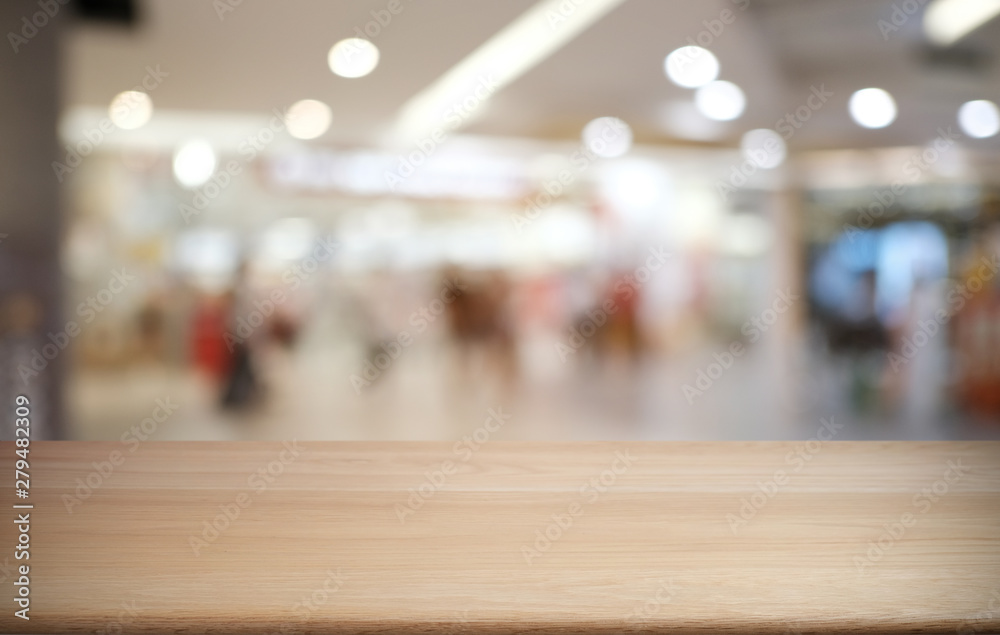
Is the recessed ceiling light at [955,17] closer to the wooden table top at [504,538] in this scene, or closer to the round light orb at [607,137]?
the round light orb at [607,137]

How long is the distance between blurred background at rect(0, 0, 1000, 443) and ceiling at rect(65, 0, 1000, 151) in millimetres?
22

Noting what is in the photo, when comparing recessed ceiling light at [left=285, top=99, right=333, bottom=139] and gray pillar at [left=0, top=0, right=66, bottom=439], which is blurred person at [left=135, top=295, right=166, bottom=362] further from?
gray pillar at [left=0, top=0, right=66, bottom=439]

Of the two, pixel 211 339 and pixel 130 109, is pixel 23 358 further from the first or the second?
pixel 130 109

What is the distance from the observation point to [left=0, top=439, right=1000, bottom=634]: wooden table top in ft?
4.27

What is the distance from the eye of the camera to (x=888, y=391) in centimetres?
481

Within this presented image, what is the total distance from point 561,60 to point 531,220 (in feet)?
7.08

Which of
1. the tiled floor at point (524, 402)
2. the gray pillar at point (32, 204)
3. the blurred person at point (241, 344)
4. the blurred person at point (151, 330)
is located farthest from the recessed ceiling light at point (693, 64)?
the blurred person at point (151, 330)

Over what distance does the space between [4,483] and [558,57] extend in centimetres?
411

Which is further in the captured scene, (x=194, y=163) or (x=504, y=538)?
(x=194, y=163)

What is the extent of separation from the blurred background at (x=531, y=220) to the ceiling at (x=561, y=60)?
0.02 metres

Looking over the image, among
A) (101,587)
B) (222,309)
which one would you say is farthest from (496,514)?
(222,309)

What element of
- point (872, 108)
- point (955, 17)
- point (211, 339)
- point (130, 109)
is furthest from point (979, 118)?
point (130, 109)

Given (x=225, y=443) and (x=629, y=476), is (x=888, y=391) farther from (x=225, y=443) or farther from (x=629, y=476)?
(x=225, y=443)

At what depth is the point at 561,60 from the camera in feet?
15.8
